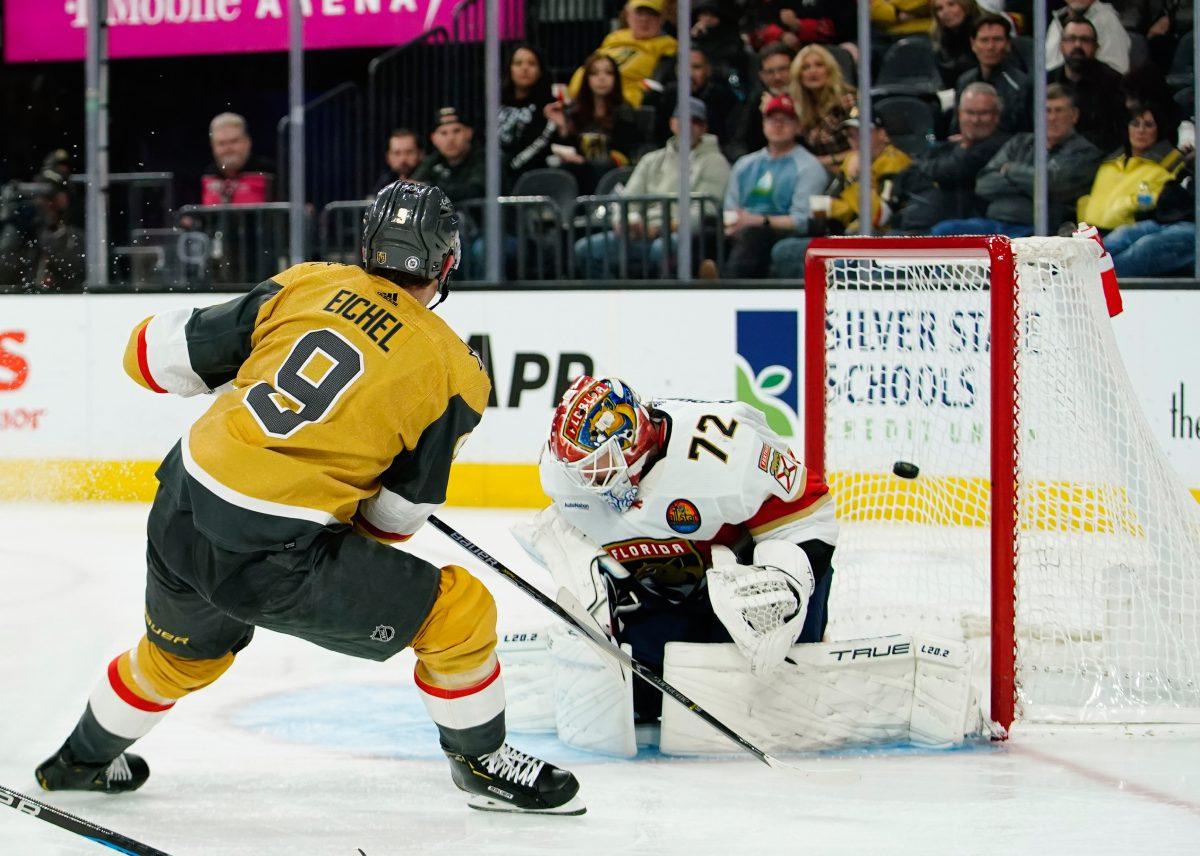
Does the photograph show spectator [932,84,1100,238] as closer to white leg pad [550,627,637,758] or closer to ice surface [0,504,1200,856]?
ice surface [0,504,1200,856]

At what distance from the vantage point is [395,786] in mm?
2635

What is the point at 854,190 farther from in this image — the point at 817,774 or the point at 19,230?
the point at 817,774

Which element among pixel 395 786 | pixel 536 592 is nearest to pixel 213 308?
pixel 536 592

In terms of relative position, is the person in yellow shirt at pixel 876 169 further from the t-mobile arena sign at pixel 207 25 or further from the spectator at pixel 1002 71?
the t-mobile arena sign at pixel 207 25

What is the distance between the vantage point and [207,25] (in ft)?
22.1

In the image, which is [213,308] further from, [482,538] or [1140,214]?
[1140,214]

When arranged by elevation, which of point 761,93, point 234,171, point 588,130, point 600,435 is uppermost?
point 761,93

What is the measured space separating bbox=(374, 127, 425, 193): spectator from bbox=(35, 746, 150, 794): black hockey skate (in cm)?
406

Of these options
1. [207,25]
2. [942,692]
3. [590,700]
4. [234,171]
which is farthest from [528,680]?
[207,25]

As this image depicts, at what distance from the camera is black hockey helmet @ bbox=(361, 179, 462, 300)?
2270 millimetres

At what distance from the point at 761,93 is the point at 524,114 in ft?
3.00

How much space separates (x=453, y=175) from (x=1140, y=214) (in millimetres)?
2535

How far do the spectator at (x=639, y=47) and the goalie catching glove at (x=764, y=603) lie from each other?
3.61 metres

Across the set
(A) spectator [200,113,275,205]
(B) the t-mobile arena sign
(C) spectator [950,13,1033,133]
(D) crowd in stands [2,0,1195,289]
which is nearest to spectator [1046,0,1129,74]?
(D) crowd in stands [2,0,1195,289]
